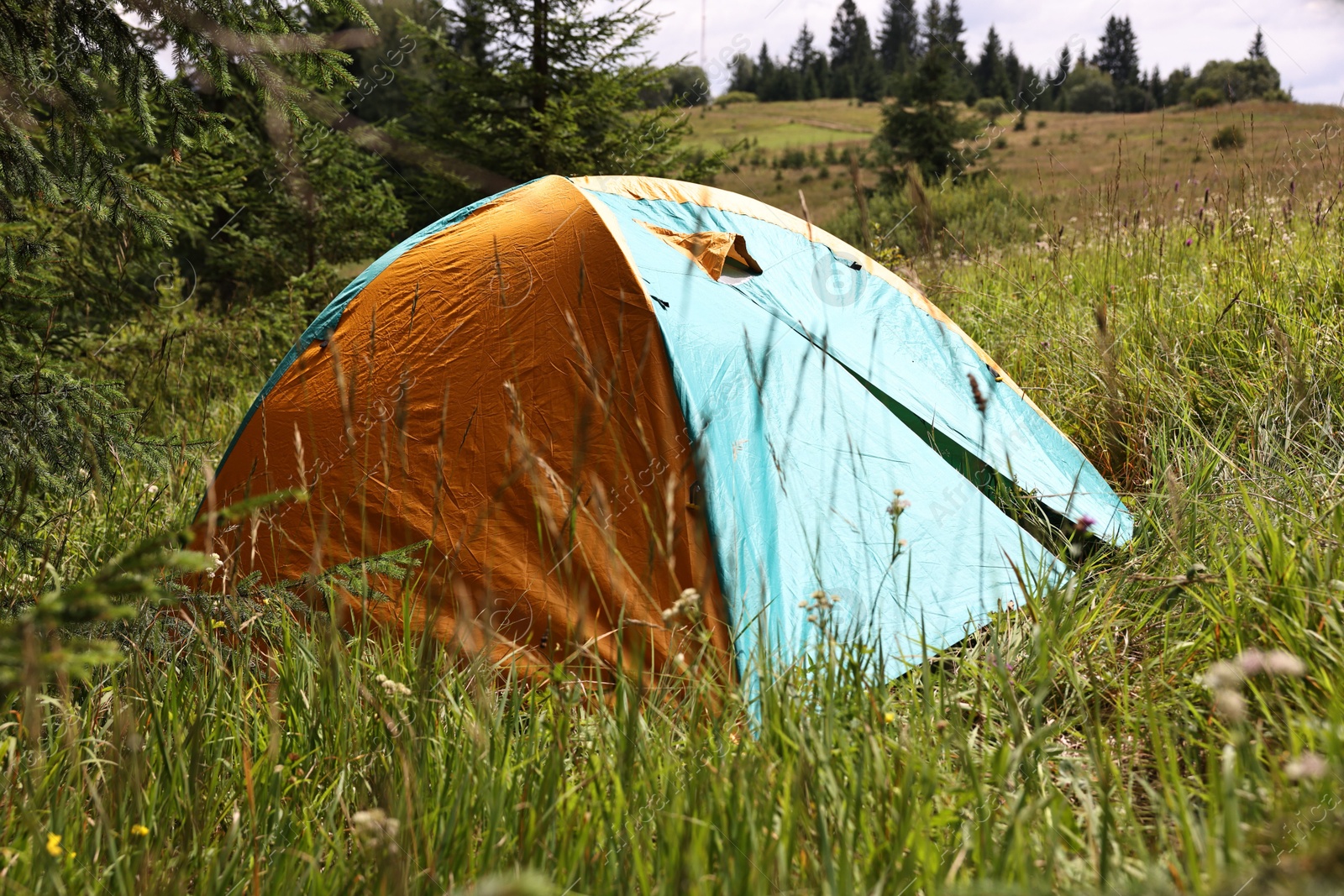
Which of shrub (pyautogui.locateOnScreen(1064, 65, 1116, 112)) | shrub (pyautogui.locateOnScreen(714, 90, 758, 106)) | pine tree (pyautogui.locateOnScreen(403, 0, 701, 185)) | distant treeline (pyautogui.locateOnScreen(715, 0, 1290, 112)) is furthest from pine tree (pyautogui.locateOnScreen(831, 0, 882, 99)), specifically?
pine tree (pyautogui.locateOnScreen(403, 0, 701, 185))

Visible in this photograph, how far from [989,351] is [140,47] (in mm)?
3532

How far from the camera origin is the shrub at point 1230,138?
3932 millimetres

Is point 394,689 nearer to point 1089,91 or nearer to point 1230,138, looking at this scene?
point 1230,138

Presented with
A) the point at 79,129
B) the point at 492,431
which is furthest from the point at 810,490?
the point at 79,129

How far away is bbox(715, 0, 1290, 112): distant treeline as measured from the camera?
20.5 m

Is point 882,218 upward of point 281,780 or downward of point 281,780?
upward

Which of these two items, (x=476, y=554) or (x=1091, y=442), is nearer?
(x=476, y=554)

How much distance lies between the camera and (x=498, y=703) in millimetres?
1718

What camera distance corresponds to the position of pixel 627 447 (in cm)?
231

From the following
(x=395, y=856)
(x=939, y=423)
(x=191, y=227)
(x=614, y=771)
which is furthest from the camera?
(x=191, y=227)

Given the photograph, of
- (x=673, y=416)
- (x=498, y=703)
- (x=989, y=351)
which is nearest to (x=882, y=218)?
(x=989, y=351)

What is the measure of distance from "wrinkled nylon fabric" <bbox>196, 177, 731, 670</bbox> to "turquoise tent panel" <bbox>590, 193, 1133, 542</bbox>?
0.37 metres

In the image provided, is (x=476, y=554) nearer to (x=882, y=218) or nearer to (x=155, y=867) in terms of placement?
(x=155, y=867)

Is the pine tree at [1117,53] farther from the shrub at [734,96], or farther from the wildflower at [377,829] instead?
the wildflower at [377,829]
